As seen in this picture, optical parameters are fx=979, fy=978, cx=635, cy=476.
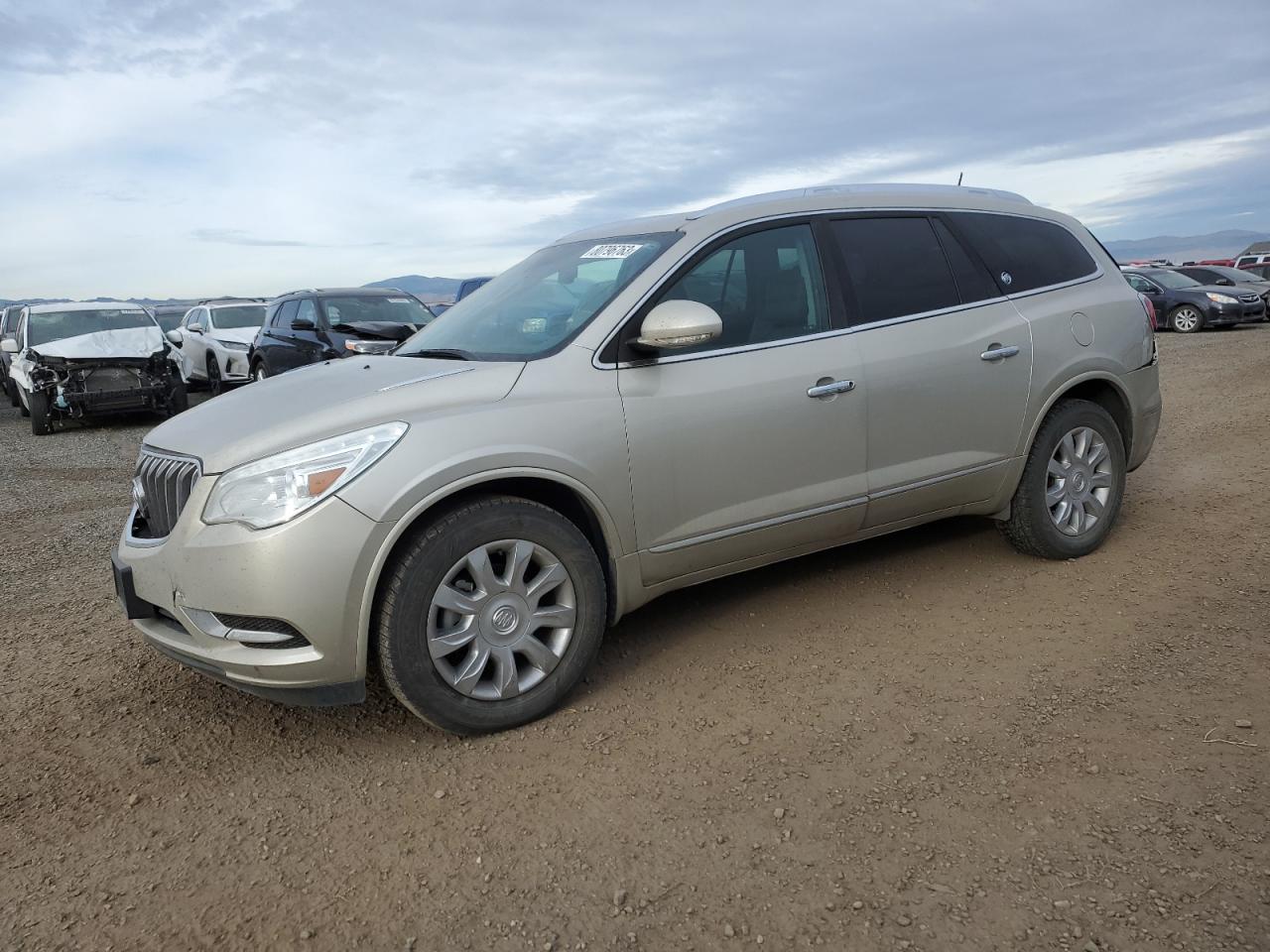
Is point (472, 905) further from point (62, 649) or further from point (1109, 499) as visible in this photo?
point (1109, 499)

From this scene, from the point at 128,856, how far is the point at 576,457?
5.85ft

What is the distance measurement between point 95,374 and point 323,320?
10.9ft

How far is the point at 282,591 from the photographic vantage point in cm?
296

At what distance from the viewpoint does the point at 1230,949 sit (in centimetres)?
218

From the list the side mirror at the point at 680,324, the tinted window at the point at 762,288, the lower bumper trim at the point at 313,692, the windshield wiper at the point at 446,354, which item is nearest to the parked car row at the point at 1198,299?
the tinted window at the point at 762,288

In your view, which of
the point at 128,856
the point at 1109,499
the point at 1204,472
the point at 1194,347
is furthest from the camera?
the point at 1194,347

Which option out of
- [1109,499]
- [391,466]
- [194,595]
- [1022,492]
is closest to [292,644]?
[194,595]

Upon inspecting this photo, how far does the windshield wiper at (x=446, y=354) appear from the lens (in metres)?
3.79

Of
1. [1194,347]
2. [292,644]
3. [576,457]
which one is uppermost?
[576,457]

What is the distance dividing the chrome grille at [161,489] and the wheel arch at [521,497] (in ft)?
2.23

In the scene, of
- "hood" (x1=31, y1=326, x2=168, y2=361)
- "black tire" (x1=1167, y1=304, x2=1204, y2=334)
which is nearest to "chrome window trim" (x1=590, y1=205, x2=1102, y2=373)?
"hood" (x1=31, y1=326, x2=168, y2=361)

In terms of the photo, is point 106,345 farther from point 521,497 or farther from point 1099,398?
point 1099,398

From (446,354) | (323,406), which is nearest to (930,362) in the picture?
(446,354)

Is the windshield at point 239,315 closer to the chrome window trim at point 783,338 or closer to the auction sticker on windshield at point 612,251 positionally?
the auction sticker on windshield at point 612,251
